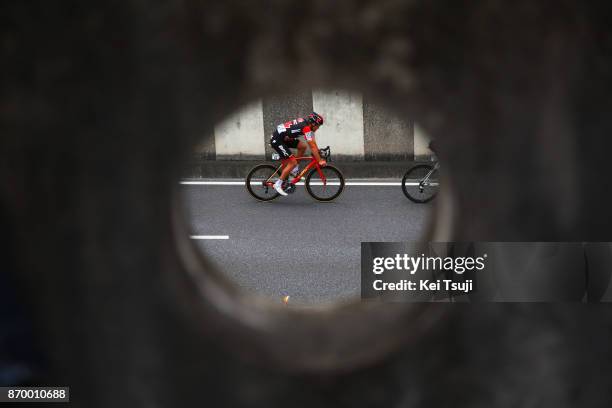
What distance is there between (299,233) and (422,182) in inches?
92.0

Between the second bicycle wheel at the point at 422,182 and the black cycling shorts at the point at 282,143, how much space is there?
180 centimetres

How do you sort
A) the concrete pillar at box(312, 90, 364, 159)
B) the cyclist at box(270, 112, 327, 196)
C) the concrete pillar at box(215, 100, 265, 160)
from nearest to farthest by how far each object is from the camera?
the cyclist at box(270, 112, 327, 196) < the concrete pillar at box(312, 90, 364, 159) < the concrete pillar at box(215, 100, 265, 160)

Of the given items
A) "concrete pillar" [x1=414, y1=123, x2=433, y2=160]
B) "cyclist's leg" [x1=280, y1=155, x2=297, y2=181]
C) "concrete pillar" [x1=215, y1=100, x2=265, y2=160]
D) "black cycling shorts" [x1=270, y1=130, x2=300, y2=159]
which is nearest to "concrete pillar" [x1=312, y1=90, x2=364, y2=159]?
"concrete pillar" [x1=414, y1=123, x2=433, y2=160]

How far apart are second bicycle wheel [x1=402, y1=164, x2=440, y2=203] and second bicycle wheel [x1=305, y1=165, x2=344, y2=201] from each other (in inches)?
39.4

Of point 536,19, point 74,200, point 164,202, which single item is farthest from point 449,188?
point 74,200

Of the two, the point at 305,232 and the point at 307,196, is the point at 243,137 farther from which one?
the point at 305,232

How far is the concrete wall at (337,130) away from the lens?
38.2 feet

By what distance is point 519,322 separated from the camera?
1602mm

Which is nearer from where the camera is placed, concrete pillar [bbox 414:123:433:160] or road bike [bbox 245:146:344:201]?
road bike [bbox 245:146:344:201]

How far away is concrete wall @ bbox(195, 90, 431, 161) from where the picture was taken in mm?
11656

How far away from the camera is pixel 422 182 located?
949 cm

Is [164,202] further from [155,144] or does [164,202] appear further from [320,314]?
[320,314]

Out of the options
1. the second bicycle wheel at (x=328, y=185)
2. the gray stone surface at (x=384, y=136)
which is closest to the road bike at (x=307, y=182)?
the second bicycle wheel at (x=328, y=185)

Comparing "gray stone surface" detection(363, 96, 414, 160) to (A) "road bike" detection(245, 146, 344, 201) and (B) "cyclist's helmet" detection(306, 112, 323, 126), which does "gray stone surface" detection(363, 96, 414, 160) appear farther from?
(B) "cyclist's helmet" detection(306, 112, 323, 126)
